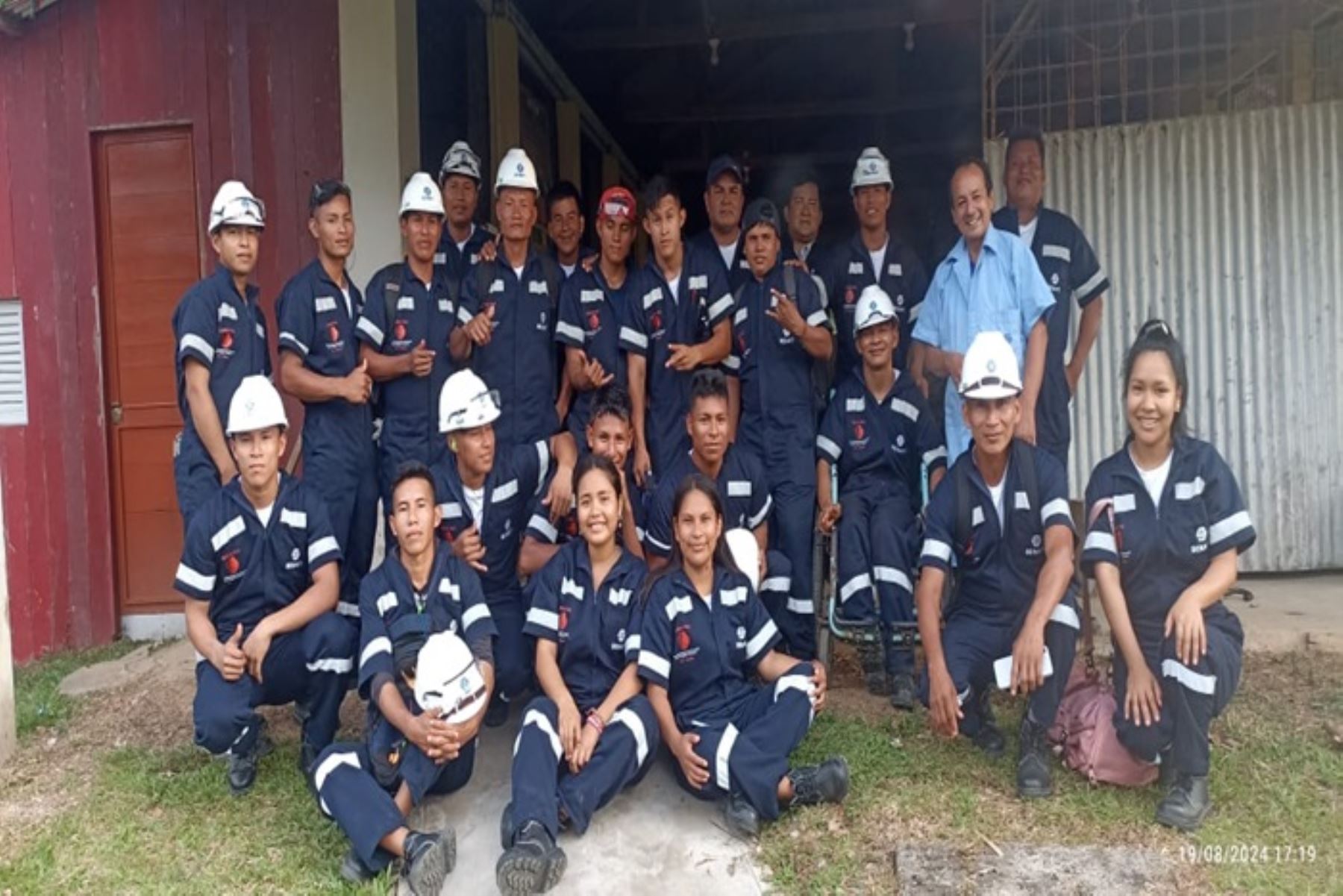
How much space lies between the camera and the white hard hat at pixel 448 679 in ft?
10.5

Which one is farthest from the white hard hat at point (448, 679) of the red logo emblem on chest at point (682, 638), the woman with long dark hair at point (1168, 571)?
the woman with long dark hair at point (1168, 571)

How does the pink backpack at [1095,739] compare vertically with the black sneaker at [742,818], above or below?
above

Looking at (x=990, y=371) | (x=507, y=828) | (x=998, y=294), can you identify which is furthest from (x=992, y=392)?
(x=507, y=828)

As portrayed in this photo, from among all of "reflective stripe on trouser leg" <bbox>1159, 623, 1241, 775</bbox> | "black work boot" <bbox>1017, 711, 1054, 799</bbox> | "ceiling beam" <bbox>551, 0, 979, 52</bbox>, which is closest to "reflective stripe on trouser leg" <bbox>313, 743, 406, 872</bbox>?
"black work boot" <bbox>1017, 711, 1054, 799</bbox>

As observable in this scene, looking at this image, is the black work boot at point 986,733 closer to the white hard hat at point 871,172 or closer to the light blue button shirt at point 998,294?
the light blue button shirt at point 998,294

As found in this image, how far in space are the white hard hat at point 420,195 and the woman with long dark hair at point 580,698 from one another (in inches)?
55.2

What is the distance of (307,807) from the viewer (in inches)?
144

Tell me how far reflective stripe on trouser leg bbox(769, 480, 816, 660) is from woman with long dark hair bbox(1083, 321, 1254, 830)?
1209mm

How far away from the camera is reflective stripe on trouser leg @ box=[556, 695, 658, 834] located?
131 inches

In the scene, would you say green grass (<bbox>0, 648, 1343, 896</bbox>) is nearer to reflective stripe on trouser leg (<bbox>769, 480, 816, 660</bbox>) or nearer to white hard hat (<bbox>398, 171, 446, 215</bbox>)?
reflective stripe on trouser leg (<bbox>769, 480, 816, 660</bbox>)

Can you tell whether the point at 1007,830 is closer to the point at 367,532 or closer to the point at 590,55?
the point at 367,532

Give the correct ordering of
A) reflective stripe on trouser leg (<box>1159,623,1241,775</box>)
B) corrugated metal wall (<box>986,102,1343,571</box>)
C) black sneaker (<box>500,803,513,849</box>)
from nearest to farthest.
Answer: black sneaker (<box>500,803,513,849</box>)
reflective stripe on trouser leg (<box>1159,623,1241,775</box>)
corrugated metal wall (<box>986,102,1343,571</box>)

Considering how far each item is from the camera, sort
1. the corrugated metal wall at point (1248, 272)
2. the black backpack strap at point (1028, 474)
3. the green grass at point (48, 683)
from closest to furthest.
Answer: the black backpack strap at point (1028, 474) → the green grass at point (48, 683) → the corrugated metal wall at point (1248, 272)

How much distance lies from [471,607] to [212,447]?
131 cm
